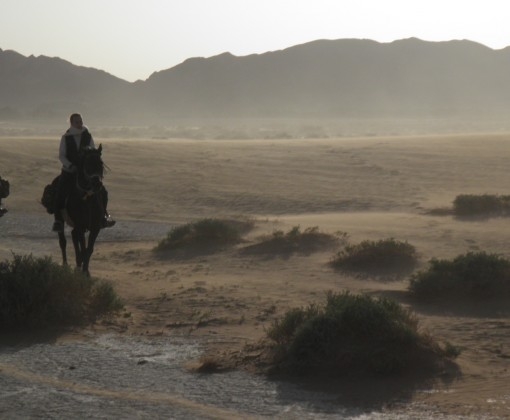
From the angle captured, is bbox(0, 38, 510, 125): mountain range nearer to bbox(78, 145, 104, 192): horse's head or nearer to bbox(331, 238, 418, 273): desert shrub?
bbox(331, 238, 418, 273): desert shrub

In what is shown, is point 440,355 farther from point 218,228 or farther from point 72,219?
point 218,228

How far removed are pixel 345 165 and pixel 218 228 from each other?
1716cm

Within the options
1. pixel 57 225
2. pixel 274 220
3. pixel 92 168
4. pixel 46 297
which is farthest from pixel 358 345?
pixel 274 220

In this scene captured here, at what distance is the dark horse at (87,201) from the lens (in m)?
13.5

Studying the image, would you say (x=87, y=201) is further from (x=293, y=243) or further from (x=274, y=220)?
(x=274, y=220)

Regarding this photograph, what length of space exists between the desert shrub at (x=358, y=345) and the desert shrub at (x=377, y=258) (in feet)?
19.7

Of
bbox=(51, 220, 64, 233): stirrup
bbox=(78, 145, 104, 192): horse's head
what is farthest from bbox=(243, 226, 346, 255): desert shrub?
bbox=(78, 145, 104, 192): horse's head

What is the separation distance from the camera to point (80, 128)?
14031 mm

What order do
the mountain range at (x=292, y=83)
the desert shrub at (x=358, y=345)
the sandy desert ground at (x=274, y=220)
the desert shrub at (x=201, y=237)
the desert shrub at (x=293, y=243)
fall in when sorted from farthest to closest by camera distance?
the mountain range at (x=292, y=83) → the desert shrub at (x=201, y=237) → the desert shrub at (x=293, y=243) → the sandy desert ground at (x=274, y=220) → the desert shrub at (x=358, y=345)

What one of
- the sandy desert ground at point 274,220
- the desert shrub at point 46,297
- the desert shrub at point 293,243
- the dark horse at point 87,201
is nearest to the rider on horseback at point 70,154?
the dark horse at point 87,201

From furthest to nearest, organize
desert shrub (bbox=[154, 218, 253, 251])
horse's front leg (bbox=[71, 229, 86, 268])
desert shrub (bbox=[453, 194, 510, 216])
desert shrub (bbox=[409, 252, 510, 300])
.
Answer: desert shrub (bbox=[453, 194, 510, 216])
desert shrub (bbox=[154, 218, 253, 251])
horse's front leg (bbox=[71, 229, 86, 268])
desert shrub (bbox=[409, 252, 510, 300])

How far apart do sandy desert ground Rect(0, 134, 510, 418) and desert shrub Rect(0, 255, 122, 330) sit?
405 millimetres

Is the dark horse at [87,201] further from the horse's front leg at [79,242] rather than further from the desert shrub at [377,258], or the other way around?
the desert shrub at [377,258]

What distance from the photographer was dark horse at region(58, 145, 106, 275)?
1350 centimetres
